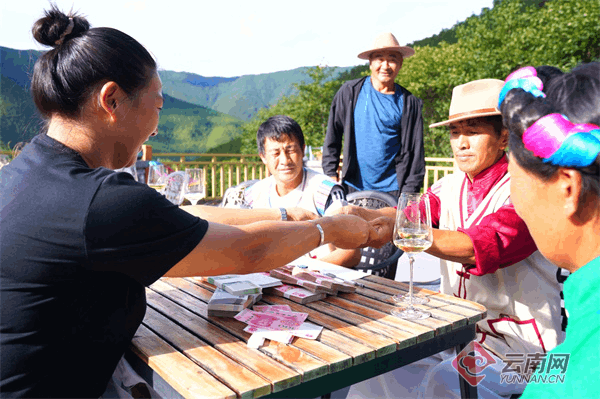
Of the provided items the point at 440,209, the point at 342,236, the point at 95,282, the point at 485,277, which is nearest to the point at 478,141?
the point at 440,209

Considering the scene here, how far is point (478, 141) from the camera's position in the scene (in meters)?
2.27

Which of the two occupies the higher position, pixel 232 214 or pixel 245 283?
pixel 232 214

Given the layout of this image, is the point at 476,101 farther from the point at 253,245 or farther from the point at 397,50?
the point at 397,50

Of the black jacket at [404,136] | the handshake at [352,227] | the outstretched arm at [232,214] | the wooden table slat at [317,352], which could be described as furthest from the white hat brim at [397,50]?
the wooden table slat at [317,352]

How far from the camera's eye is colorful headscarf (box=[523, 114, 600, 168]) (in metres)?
0.87

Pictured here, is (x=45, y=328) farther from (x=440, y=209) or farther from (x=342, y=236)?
(x=440, y=209)

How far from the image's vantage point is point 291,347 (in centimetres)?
132

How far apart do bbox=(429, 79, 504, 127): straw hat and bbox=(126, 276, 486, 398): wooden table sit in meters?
0.98

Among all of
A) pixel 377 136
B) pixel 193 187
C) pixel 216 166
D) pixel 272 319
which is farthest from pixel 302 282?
pixel 216 166

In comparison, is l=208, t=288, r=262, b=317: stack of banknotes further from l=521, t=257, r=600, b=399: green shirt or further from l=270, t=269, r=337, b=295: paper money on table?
l=521, t=257, r=600, b=399: green shirt

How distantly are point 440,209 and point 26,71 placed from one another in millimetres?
2205

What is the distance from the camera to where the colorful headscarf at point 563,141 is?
0.87 meters

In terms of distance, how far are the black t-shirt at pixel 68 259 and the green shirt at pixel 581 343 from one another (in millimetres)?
952

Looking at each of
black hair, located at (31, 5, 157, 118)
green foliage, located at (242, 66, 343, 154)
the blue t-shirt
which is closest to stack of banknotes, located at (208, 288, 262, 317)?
black hair, located at (31, 5, 157, 118)
